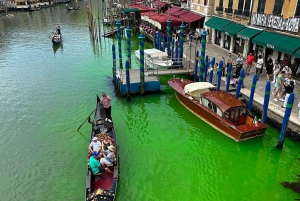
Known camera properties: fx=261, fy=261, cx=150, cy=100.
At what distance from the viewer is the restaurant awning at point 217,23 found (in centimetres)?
2458

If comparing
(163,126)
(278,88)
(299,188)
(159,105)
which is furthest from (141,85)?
(299,188)

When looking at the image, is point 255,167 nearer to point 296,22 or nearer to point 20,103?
point 296,22

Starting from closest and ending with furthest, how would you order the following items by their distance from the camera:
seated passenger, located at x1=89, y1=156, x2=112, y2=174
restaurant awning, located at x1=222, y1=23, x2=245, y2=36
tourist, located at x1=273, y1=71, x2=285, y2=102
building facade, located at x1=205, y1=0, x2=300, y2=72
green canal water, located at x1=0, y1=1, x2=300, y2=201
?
1. seated passenger, located at x1=89, y1=156, x2=112, y2=174
2. green canal water, located at x1=0, y1=1, x2=300, y2=201
3. tourist, located at x1=273, y1=71, x2=285, y2=102
4. building facade, located at x1=205, y1=0, x2=300, y2=72
5. restaurant awning, located at x1=222, y1=23, x2=245, y2=36

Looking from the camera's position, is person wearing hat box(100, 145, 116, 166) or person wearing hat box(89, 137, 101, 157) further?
person wearing hat box(89, 137, 101, 157)

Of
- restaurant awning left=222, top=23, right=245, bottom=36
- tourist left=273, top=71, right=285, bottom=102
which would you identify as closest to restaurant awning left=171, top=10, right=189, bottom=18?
restaurant awning left=222, top=23, right=245, bottom=36

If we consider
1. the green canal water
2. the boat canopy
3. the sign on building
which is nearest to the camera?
the green canal water

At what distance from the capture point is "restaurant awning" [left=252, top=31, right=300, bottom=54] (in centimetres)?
1636

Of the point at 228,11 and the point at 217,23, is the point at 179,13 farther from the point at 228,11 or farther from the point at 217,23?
the point at 228,11

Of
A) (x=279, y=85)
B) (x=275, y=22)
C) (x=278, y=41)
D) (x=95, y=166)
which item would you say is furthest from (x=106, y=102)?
(x=275, y=22)

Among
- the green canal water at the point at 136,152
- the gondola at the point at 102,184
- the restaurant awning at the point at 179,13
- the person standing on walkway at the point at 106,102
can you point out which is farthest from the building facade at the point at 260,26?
the gondola at the point at 102,184

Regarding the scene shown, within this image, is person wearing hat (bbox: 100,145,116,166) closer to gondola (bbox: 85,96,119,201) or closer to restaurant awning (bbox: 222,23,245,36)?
gondola (bbox: 85,96,119,201)

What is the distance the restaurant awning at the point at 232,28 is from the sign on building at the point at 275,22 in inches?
56.3

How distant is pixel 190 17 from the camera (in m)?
30.9

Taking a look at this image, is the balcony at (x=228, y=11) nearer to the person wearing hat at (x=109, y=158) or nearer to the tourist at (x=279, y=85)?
the tourist at (x=279, y=85)
